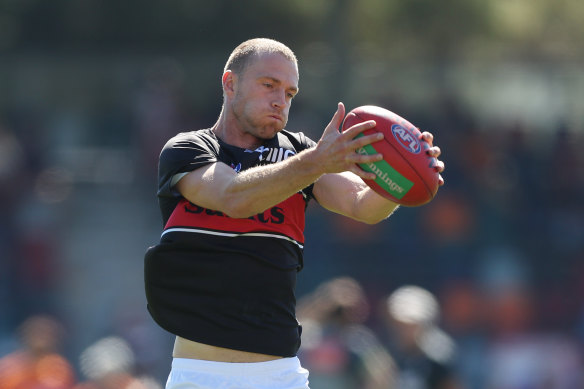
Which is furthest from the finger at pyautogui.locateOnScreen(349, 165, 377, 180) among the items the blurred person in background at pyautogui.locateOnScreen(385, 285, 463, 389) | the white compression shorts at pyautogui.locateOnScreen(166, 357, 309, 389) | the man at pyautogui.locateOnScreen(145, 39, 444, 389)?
the blurred person in background at pyautogui.locateOnScreen(385, 285, 463, 389)

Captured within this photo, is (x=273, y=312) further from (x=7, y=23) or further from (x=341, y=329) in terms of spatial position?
(x=7, y=23)

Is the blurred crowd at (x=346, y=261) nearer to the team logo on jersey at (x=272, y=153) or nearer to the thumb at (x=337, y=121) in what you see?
the team logo on jersey at (x=272, y=153)

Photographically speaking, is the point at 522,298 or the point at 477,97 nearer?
the point at 522,298

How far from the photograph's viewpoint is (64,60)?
1510cm

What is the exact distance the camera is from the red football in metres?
3.53

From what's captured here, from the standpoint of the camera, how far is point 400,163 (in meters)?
3.54

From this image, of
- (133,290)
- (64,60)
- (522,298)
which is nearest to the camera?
(522,298)

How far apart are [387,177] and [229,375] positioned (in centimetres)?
104

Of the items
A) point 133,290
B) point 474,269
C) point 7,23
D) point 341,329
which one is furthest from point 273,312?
point 7,23

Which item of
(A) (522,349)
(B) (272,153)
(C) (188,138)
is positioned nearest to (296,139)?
(B) (272,153)

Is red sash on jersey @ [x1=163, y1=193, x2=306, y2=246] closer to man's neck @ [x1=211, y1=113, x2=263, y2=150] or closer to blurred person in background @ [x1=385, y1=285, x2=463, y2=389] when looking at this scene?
man's neck @ [x1=211, y1=113, x2=263, y2=150]

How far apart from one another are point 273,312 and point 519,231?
734 centimetres

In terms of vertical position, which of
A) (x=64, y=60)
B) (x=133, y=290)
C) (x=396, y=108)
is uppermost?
(x=64, y=60)

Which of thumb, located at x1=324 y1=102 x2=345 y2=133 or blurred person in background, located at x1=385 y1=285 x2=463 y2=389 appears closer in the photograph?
thumb, located at x1=324 y1=102 x2=345 y2=133
